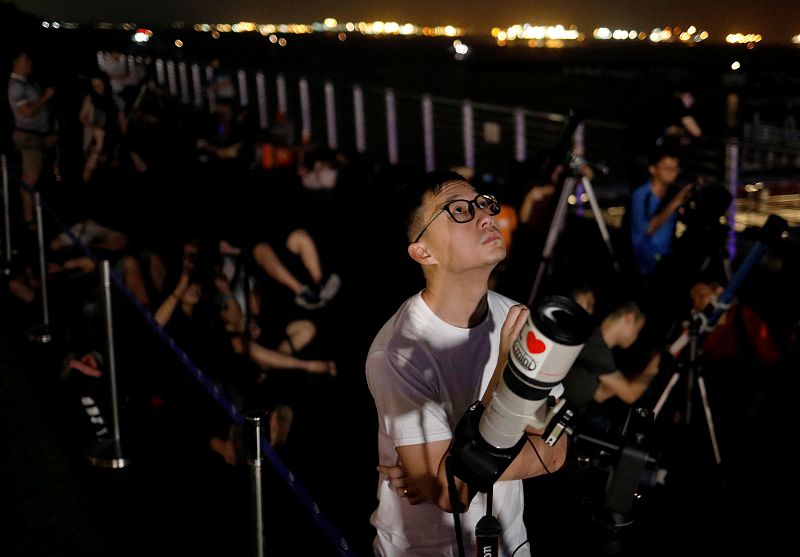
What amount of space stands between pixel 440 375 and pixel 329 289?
3.45m

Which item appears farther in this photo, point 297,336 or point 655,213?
point 655,213

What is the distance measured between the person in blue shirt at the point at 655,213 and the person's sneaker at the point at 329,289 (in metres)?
2.14

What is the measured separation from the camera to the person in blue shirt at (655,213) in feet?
18.7

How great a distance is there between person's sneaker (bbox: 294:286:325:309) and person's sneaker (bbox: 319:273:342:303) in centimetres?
3

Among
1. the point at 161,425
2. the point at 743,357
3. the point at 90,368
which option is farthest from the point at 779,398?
the point at 90,368

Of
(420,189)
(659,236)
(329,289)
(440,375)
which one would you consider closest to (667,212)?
(659,236)

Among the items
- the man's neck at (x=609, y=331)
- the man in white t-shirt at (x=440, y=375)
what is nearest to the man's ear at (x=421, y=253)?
the man in white t-shirt at (x=440, y=375)

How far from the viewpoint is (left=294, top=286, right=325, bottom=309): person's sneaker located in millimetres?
5156

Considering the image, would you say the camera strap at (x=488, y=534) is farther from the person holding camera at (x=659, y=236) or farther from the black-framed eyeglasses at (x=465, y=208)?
the person holding camera at (x=659, y=236)

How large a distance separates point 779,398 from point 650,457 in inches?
137

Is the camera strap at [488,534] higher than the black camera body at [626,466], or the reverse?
the black camera body at [626,466]

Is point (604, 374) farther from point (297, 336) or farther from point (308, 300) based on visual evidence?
point (308, 300)

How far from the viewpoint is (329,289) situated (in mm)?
5270

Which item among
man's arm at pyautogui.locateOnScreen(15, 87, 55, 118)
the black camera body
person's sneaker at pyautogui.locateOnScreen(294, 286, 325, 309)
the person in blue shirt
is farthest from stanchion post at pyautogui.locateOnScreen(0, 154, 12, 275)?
the black camera body
